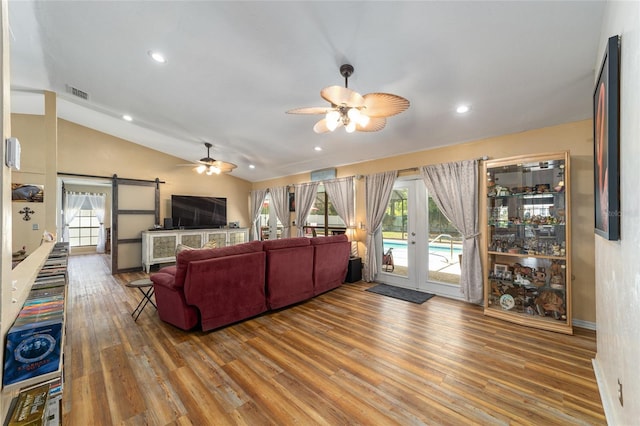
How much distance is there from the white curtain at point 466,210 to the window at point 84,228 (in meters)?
11.1

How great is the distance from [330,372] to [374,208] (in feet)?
10.8

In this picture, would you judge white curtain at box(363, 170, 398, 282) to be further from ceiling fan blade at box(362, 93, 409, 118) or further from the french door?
ceiling fan blade at box(362, 93, 409, 118)

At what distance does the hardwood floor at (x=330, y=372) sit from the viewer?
68.9 inches

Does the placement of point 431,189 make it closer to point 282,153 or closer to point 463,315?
point 463,315

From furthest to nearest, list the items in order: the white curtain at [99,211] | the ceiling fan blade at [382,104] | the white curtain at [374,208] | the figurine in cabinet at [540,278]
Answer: the white curtain at [99,211]
the white curtain at [374,208]
the figurine in cabinet at [540,278]
the ceiling fan blade at [382,104]

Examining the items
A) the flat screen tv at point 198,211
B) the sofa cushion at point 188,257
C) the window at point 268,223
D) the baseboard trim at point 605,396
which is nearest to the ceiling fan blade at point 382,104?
the sofa cushion at point 188,257

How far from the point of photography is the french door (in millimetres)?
4199

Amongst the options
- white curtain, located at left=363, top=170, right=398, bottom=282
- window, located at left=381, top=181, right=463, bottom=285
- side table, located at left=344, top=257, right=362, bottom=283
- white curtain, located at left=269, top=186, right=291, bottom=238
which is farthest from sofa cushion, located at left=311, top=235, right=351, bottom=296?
white curtain, located at left=269, top=186, right=291, bottom=238

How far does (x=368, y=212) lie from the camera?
16.7ft

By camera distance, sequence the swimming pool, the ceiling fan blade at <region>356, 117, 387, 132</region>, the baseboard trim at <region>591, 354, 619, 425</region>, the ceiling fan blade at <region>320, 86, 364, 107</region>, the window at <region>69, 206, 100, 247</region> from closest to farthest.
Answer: the baseboard trim at <region>591, 354, 619, 425</region>, the ceiling fan blade at <region>320, 86, 364, 107</region>, the ceiling fan blade at <region>356, 117, 387, 132</region>, the swimming pool, the window at <region>69, 206, 100, 247</region>

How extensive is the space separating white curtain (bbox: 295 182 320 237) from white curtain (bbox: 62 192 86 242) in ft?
25.0

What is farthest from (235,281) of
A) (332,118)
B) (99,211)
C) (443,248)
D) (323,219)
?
(99,211)

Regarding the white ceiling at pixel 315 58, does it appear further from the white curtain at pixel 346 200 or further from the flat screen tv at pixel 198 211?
the flat screen tv at pixel 198 211

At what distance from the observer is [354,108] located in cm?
227
